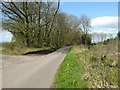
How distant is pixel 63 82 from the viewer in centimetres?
1271

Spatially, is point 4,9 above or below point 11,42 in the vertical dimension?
above

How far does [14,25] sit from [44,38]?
1045cm

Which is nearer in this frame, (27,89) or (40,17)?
(27,89)

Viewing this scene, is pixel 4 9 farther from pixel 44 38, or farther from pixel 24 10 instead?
pixel 44 38

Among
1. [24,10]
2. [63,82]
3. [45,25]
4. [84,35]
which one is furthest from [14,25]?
[84,35]

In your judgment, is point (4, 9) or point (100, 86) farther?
point (4, 9)

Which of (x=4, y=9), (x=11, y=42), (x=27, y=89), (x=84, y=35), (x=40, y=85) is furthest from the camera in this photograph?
(x=84, y=35)

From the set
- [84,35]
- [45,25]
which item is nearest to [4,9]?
[45,25]

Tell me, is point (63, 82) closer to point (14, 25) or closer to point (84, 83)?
point (84, 83)

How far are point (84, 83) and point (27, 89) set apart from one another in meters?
2.35

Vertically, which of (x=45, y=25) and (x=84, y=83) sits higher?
(x=45, y=25)

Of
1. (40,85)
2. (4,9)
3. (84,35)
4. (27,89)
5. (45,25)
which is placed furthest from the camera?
(84,35)

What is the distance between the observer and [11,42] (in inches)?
2120

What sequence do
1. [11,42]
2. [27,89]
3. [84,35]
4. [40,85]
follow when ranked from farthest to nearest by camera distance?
[84,35], [11,42], [40,85], [27,89]
